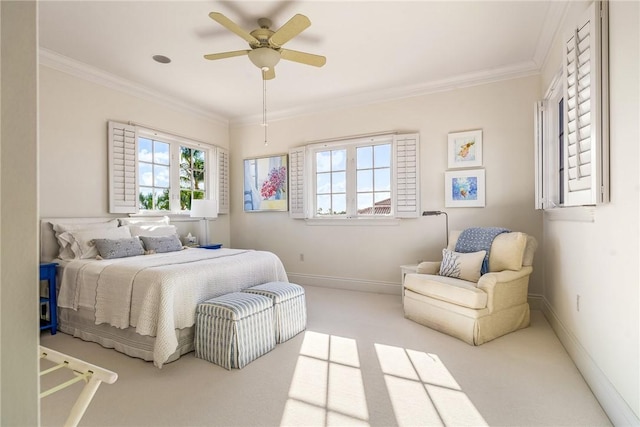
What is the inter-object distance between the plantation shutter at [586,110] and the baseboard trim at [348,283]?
2.48 metres

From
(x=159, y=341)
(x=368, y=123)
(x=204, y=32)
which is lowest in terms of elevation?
(x=159, y=341)

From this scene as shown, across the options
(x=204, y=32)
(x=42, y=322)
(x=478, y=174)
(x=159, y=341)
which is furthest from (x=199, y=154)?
(x=478, y=174)

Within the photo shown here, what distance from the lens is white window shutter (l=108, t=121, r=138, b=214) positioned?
3.92 meters

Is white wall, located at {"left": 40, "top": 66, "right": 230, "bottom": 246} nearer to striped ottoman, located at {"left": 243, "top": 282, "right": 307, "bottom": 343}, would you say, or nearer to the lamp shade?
the lamp shade

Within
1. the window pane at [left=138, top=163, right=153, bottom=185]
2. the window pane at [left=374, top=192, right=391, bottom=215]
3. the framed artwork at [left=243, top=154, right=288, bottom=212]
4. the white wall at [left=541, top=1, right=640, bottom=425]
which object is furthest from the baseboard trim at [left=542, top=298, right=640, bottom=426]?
the window pane at [left=138, top=163, right=153, bottom=185]

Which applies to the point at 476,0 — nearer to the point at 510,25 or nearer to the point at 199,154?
the point at 510,25

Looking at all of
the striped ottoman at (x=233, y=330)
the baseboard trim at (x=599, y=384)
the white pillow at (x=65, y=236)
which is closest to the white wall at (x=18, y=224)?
the striped ottoman at (x=233, y=330)

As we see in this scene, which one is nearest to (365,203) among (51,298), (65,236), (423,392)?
(423,392)

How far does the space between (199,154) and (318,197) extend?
6.90 ft

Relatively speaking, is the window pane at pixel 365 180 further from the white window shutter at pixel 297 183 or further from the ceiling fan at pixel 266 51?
the ceiling fan at pixel 266 51

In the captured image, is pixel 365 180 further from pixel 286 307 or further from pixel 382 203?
pixel 286 307

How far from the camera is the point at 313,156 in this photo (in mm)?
5074

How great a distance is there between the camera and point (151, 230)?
3.98m

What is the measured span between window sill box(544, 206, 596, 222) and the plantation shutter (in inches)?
2.6
